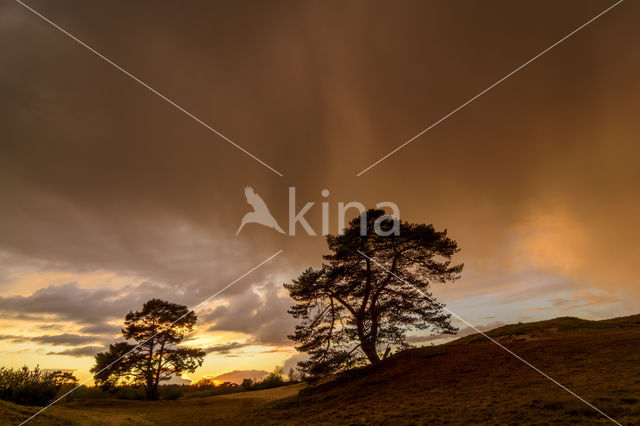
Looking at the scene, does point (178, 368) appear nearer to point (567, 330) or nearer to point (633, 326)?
point (567, 330)

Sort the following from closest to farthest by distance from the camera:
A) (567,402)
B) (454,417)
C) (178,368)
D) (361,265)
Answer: (567,402) → (454,417) → (361,265) → (178,368)

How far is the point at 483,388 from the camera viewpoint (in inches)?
531

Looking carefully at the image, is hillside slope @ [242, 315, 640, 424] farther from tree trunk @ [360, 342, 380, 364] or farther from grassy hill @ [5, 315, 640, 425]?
Result: tree trunk @ [360, 342, 380, 364]

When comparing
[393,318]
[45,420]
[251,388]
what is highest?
[393,318]

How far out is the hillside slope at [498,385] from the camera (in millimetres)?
9938

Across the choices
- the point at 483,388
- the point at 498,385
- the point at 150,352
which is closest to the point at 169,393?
the point at 150,352

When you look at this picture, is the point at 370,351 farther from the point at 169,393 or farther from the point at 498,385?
the point at 169,393

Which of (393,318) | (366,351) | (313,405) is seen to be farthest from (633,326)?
(313,405)

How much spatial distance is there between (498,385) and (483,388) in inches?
26.6

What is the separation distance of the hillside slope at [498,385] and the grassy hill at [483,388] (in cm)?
3

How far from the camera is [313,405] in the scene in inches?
695

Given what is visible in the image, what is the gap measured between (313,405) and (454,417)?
9667mm

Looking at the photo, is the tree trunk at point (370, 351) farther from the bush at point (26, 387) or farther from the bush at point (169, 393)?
the bush at point (169, 393)

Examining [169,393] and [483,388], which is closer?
[483,388]
